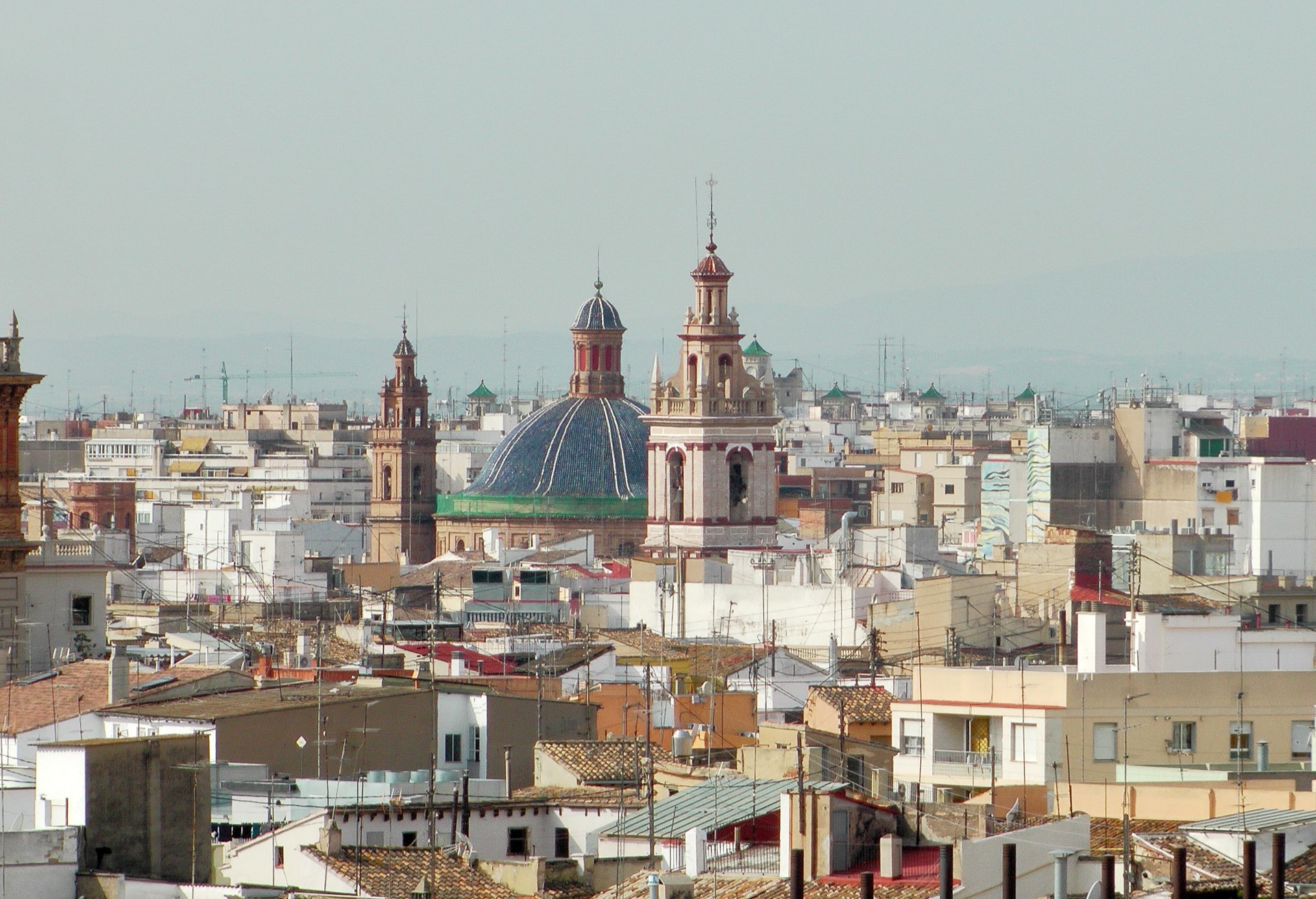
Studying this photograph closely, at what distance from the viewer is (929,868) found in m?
18.1

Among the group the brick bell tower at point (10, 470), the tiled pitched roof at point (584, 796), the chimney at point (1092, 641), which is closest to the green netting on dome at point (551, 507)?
the brick bell tower at point (10, 470)

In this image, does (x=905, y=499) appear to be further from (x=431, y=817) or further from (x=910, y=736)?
(x=431, y=817)

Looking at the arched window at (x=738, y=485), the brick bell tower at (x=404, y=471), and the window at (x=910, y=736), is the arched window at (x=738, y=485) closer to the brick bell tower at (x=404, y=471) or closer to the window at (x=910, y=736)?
the brick bell tower at (x=404, y=471)

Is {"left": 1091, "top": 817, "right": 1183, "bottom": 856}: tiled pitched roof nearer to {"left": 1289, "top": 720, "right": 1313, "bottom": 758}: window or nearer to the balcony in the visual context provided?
the balcony

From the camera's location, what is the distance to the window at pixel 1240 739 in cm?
2647

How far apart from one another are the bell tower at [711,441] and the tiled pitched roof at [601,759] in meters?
47.0

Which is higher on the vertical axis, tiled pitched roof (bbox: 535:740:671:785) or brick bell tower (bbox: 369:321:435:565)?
brick bell tower (bbox: 369:321:435:565)

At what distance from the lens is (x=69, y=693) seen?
28.5 metres

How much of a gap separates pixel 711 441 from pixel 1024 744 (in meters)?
48.4

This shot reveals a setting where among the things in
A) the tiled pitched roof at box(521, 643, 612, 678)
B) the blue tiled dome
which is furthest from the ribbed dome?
the tiled pitched roof at box(521, 643, 612, 678)

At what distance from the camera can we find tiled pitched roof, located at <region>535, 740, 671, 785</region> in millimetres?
25609

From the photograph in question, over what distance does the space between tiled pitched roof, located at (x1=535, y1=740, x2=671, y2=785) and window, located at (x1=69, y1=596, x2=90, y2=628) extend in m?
13.3

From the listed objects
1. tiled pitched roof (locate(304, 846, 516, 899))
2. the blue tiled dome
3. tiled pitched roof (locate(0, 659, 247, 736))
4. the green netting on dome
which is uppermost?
the blue tiled dome

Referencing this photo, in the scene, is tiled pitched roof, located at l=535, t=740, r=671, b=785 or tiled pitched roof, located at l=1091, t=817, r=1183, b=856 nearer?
tiled pitched roof, located at l=1091, t=817, r=1183, b=856
